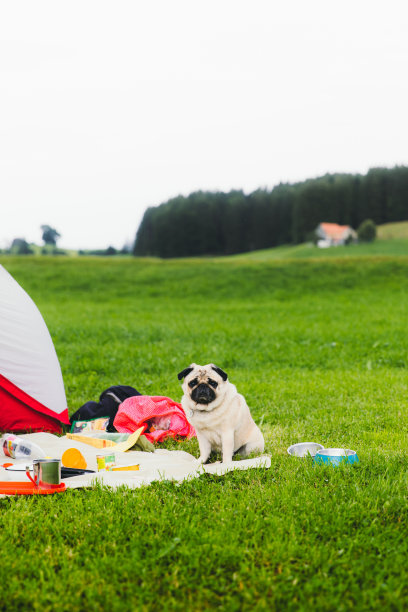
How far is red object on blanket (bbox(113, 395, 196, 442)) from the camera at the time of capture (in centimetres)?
534

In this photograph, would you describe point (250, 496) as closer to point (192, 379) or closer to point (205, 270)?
point (192, 379)

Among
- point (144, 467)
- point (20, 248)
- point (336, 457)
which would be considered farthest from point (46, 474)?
point (20, 248)

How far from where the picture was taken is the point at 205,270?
91.9 feet

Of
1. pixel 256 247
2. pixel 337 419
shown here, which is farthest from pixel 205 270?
pixel 337 419

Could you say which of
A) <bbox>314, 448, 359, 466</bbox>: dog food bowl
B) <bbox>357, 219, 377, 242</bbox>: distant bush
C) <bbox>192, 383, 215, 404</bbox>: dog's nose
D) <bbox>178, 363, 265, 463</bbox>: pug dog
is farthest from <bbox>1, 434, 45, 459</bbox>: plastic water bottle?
<bbox>357, 219, 377, 242</bbox>: distant bush

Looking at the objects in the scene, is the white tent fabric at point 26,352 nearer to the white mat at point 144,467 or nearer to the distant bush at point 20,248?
the white mat at point 144,467

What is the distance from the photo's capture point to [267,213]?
39.2m

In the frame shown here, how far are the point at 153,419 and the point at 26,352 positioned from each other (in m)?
1.60

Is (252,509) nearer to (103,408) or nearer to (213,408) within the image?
(213,408)

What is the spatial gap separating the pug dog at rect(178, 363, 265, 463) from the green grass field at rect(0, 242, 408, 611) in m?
0.41

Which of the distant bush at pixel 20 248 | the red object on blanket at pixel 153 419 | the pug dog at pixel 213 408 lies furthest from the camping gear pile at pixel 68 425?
the distant bush at pixel 20 248

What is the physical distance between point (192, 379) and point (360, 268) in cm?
2452

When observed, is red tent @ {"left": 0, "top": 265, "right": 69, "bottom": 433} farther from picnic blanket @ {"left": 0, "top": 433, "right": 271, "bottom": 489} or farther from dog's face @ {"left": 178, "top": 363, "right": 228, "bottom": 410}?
dog's face @ {"left": 178, "top": 363, "right": 228, "bottom": 410}

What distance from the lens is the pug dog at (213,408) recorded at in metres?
4.29
